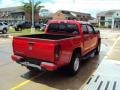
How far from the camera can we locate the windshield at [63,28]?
905cm

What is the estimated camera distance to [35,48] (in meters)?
6.94

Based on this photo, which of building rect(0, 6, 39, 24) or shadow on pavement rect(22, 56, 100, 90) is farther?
building rect(0, 6, 39, 24)

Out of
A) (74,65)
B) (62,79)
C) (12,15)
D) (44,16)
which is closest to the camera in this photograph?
(62,79)

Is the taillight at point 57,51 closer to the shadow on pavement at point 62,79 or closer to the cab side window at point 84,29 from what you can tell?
the shadow on pavement at point 62,79

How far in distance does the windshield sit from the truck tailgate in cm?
243

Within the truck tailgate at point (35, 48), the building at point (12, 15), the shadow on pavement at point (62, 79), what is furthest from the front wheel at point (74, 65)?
the building at point (12, 15)

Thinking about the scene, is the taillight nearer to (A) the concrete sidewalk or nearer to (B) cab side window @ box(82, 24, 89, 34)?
(A) the concrete sidewalk

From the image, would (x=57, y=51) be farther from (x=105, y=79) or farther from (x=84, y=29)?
(x=84, y=29)

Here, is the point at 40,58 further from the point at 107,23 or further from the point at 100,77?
the point at 107,23

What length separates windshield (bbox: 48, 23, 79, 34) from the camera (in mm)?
9047

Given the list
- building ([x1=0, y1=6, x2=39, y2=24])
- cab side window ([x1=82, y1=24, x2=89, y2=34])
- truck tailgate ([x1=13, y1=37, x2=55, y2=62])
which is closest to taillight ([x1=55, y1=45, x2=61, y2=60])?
truck tailgate ([x1=13, y1=37, x2=55, y2=62])

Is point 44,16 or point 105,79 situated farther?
point 44,16

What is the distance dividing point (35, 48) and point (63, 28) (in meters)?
2.76

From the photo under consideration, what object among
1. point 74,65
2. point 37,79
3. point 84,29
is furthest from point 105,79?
point 84,29
